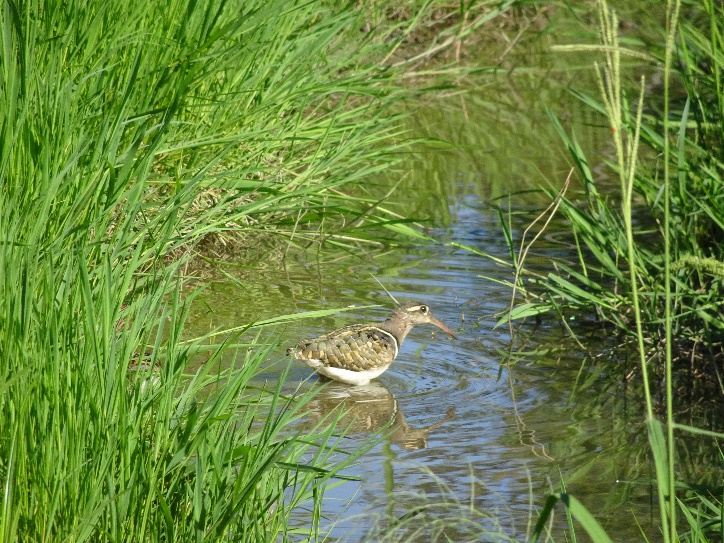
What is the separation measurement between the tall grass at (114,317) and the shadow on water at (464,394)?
0.41 m

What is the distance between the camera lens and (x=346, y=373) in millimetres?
6484

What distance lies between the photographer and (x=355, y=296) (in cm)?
779

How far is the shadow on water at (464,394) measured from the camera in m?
4.75

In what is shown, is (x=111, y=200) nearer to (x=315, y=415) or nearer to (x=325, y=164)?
(x=315, y=415)

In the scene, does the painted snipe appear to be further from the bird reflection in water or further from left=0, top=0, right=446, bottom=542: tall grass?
left=0, top=0, right=446, bottom=542: tall grass

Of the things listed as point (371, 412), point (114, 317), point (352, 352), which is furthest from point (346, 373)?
point (114, 317)

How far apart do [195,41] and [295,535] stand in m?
2.75

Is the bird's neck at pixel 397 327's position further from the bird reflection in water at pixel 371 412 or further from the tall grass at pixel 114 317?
the tall grass at pixel 114 317

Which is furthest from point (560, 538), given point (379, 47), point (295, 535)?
point (379, 47)

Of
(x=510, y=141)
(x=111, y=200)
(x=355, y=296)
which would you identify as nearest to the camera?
(x=111, y=200)

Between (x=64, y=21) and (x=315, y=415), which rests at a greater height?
(x=64, y=21)

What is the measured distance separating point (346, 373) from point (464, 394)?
682mm

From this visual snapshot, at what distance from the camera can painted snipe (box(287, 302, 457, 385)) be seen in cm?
640

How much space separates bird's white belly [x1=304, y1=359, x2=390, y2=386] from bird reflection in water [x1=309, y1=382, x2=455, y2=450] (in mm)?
48
